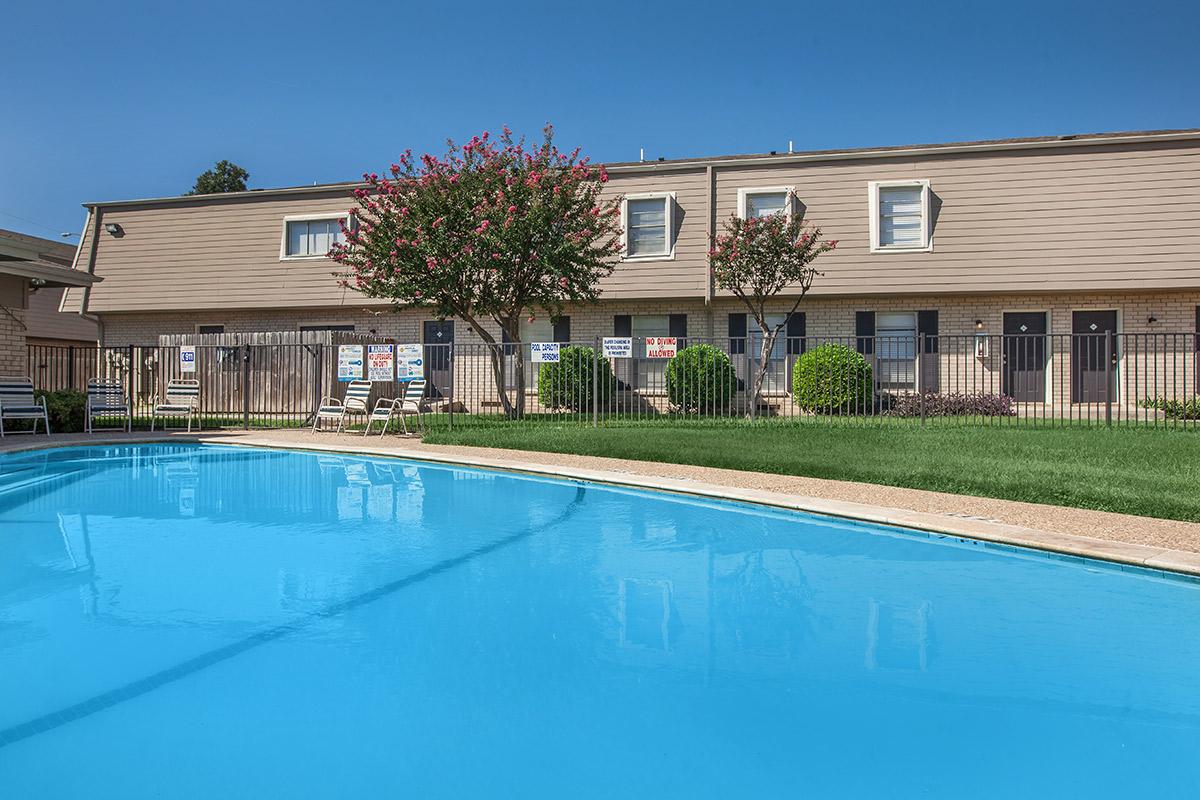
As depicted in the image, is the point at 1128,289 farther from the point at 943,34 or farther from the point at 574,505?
the point at 574,505

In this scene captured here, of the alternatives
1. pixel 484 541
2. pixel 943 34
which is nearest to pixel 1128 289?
pixel 943 34

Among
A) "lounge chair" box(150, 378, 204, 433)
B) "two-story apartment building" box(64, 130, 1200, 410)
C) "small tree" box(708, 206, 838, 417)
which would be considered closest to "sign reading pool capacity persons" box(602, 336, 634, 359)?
"small tree" box(708, 206, 838, 417)

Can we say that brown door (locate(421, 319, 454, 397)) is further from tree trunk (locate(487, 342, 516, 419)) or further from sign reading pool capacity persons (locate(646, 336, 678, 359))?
sign reading pool capacity persons (locate(646, 336, 678, 359))

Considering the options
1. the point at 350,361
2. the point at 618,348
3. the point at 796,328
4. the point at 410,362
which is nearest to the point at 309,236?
the point at 350,361

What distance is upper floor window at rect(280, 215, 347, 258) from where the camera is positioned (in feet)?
75.9

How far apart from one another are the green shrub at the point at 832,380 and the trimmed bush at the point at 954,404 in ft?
2.80

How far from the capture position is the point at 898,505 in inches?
319

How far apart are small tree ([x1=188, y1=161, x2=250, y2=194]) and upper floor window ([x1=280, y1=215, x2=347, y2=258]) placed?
33025mm

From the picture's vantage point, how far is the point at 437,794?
9.41 feet

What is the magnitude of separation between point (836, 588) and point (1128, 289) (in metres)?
16.9

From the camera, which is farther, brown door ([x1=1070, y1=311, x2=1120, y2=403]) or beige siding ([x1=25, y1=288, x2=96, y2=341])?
beige siding ([x1=25, y1=288, x2=96, y2=341])

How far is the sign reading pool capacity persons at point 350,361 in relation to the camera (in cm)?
1797

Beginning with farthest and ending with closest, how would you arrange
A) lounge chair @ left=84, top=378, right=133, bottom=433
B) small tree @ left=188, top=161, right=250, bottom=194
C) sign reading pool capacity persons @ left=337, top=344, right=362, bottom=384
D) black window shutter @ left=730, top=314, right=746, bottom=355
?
1. small tree @ left=188, top=161, right=250, bottom=194
2. black window shutter @ left=730, top=314, right=746, bottom=355
3. sign reading pool capacity persons @ left=337, top=344, right=362, bottom=384
4. lounge chair @ left=84, top=378, right=133, bottom=433

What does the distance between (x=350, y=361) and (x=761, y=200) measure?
10915 millimetres
